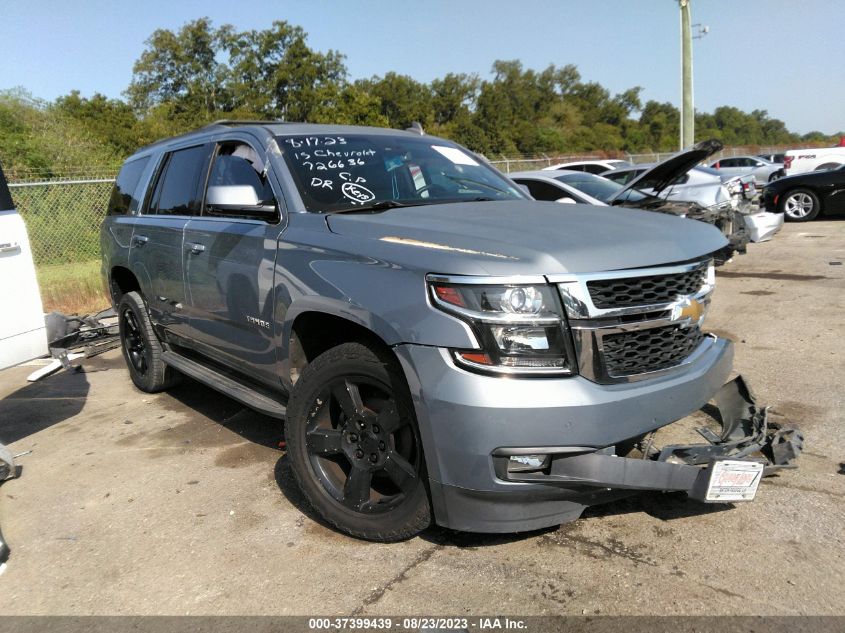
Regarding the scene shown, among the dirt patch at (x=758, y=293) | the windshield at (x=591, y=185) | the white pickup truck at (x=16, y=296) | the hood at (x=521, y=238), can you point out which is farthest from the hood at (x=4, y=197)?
the dirt patch at (x=758, y=293)

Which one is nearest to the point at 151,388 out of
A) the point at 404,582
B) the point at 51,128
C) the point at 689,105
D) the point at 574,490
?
the point at 404,582

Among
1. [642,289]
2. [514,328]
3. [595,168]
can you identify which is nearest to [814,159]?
[595,168]

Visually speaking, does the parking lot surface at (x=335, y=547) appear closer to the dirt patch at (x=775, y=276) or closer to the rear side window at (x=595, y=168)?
the dirt patch at (x=775, y=276)

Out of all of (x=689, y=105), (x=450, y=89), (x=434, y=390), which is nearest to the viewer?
(x=434, y=390)

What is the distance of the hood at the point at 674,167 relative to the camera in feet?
19.2

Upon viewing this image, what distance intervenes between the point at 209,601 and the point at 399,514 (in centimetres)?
84

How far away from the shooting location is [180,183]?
4.78 meters

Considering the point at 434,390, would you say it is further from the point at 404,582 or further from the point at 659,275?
the point at 659,275

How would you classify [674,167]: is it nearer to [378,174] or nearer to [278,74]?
[378,174]

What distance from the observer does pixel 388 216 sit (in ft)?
10.7

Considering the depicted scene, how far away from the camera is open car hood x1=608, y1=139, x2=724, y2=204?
19.2ft

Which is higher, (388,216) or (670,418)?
(388,216)

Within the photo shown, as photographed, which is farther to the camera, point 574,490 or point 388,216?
point 388,216

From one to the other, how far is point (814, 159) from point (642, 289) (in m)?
21.6
